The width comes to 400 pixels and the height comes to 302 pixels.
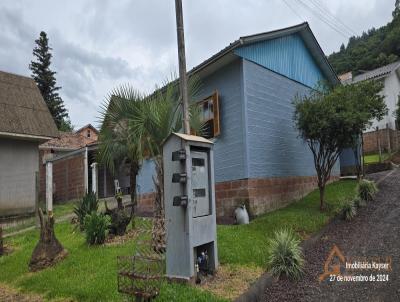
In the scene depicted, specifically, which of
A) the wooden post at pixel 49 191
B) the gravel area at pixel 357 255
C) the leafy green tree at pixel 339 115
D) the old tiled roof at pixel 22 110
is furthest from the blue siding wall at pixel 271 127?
the old tiled roof at pixel 22 110

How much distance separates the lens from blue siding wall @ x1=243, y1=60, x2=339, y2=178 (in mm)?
10195

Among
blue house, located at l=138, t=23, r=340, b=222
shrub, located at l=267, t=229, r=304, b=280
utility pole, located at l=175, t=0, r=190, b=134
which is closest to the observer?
shrub, located at l=267, t=229, r=304, b=280

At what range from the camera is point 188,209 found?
529 cm

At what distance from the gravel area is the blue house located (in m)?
2.29

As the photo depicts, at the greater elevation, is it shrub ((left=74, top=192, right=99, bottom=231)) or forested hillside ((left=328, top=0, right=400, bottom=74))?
forested hillside ((left=328, top=0, right=400, bottom=74))

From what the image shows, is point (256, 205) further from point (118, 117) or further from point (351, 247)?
point (118, 117)

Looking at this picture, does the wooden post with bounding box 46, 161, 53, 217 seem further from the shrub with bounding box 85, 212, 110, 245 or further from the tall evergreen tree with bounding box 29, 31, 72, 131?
the tall evergreen tree with bounding box 29, 31, 72, 131

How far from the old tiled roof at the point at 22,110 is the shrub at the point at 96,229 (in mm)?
6988

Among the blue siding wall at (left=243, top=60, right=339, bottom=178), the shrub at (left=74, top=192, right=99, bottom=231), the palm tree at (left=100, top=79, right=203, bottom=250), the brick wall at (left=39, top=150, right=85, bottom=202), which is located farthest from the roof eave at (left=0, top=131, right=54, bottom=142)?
the blue siding wall at (left=243, top=60, right=339, bottom=178)

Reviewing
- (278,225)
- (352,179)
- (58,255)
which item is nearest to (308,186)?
(352,179)

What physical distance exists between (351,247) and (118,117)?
5.52 metres

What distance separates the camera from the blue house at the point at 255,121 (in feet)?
32.9

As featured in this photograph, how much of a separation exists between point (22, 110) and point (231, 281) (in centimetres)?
1212

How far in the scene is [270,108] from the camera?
435 inches
